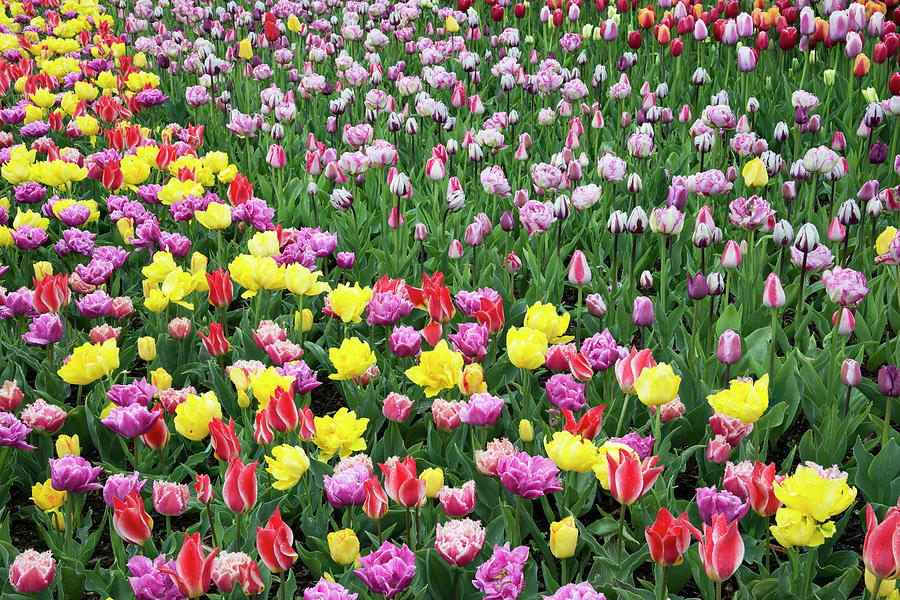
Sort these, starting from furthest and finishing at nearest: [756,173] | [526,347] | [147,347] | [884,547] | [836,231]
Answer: [756,173], [836,231], [147,347], [526,347], [884,547]

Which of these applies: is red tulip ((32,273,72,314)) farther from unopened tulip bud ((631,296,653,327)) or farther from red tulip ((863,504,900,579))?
red tulip ((863,504,900,579))

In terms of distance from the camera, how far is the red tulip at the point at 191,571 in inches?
61.4

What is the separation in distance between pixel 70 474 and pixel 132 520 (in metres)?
0.30

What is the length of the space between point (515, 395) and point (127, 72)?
14.4ft

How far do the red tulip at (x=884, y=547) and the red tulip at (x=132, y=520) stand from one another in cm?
134

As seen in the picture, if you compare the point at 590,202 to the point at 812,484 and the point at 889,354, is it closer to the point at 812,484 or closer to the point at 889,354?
the point at 889,354

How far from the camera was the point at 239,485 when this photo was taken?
177 cm

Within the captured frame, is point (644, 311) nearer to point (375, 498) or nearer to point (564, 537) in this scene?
point (564, 537)

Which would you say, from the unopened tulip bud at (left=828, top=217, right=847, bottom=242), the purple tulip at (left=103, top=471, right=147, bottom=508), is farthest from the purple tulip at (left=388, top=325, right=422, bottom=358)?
the unopened tulip bud at (left=828, top=217, right=847, bottom=242)

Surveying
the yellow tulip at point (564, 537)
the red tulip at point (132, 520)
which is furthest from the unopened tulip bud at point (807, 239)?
the red tulip at point (132, 520)

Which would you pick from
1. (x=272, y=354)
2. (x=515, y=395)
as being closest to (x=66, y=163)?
(x=272, y=354)

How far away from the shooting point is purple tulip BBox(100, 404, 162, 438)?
211 centimetres

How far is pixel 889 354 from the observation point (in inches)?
113

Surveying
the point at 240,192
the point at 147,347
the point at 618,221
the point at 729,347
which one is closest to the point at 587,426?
the point at 729,347
